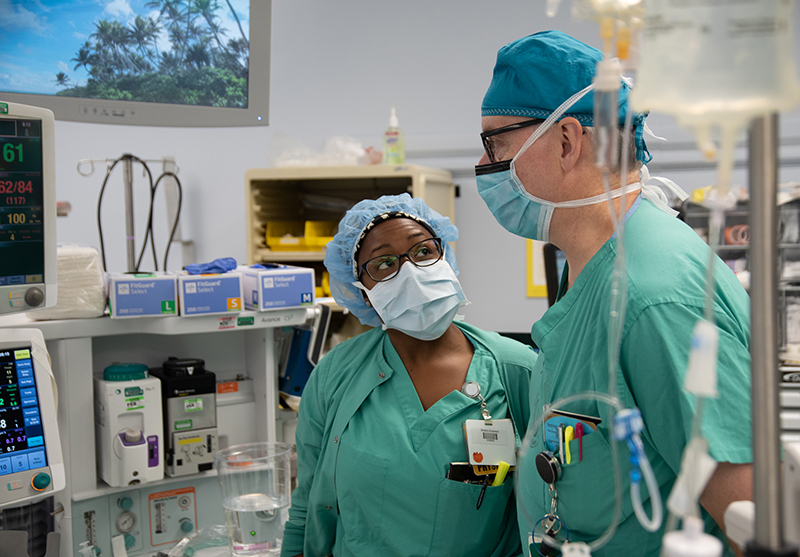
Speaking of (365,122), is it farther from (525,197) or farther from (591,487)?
(591,487)

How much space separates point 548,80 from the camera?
1.11 meters

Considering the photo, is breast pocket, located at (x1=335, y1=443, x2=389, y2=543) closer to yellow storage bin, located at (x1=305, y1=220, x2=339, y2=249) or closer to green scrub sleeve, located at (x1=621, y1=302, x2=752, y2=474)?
green scrub sleeve, located at (x1=621, y1=302, x2=752, y2=474)

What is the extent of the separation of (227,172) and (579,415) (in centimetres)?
339

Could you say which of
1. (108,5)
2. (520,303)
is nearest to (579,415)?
(108,5)

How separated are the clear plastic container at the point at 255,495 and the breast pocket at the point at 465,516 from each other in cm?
58

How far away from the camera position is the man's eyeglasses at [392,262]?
5.24ft

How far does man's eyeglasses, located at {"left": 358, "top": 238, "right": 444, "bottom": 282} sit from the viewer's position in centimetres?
160

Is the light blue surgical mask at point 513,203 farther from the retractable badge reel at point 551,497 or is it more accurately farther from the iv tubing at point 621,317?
the iv tubing at point 621,317

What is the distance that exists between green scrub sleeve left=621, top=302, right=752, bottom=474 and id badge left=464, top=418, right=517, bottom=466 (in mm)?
543

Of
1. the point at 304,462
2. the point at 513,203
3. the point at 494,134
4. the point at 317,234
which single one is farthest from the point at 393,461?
the point at 317,234

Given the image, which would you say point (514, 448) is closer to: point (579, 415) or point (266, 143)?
point (579, 415)

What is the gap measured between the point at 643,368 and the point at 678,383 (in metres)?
0.05

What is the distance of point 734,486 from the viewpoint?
0.73 m

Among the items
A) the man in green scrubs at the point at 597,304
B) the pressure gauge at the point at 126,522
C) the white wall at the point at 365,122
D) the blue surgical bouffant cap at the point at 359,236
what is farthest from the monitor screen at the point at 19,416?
the white wall at the point at 365,122
